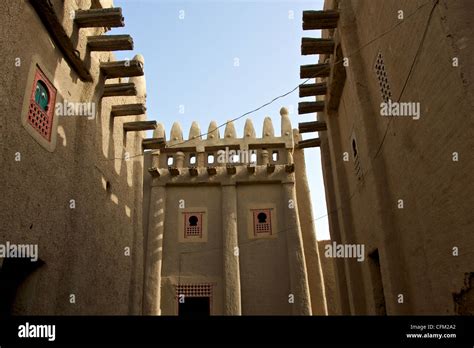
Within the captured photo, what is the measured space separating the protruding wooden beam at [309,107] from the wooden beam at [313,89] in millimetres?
427

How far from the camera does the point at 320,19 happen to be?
852 centimetres

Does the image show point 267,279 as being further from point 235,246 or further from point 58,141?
point 58,141

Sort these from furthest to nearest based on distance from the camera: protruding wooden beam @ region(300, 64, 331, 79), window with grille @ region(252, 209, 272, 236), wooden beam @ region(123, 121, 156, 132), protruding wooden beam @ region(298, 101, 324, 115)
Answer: window with grille @ region(252, 209, 272, 236), protruding wooden beam @ region(298, 101, 324, 115), wooden beam @ region(123, 121, 156, 132), protruding wooden beam @ region(300, 64, 331, 79)

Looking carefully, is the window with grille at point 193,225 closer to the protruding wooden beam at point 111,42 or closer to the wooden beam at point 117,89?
the wooden beam at point 117,89

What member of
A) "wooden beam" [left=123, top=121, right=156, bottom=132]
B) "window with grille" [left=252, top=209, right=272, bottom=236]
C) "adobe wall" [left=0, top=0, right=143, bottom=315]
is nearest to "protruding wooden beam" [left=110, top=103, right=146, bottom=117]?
"adobe wall" [left=0, top=0, right=143, bottom=315]

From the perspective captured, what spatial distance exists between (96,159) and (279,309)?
8541 millimetres

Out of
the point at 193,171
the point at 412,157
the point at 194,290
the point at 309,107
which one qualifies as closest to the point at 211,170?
the point at 193,171

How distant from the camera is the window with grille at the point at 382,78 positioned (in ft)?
22.1

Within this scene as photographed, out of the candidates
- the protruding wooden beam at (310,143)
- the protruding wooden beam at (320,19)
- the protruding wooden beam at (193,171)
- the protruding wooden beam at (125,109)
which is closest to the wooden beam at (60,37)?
the protruding wooden beam at (125,109)

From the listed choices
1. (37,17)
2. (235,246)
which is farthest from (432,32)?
(235,246)

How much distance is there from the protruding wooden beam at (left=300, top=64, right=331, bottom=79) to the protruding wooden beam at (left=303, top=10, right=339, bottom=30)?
1029mm

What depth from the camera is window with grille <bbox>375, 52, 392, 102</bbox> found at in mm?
6727

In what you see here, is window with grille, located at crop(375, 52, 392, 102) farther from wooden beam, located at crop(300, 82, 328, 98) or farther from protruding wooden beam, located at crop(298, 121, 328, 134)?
protruding wooden beam, located at crop(298, 121, 328, 134)

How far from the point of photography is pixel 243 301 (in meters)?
14.2
